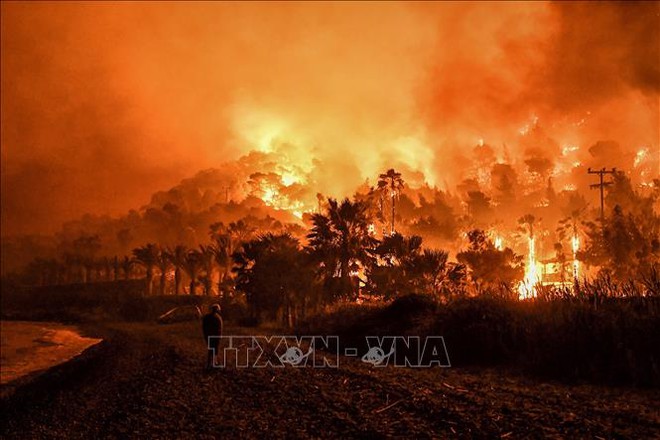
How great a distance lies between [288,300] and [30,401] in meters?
19.4

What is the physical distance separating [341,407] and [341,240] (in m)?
29.2

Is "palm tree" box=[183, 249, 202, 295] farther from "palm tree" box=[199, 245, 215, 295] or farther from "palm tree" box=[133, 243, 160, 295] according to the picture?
"palm tree" box=[133, 243, 160, 295]

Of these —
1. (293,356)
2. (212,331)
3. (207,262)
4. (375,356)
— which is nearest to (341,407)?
(212,331)

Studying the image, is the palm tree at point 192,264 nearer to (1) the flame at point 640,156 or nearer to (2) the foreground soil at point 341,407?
(2) the foreground soil at point 341,407

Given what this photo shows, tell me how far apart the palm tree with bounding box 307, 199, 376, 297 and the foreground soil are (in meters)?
22.4

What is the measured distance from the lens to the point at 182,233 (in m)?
136

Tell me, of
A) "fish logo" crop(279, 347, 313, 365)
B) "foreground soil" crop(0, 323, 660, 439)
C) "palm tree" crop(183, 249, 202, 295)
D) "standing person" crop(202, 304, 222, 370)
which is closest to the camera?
"foreground soil" crop(0, 323, 660, 439)

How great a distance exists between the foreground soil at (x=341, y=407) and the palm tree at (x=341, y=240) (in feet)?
73.6

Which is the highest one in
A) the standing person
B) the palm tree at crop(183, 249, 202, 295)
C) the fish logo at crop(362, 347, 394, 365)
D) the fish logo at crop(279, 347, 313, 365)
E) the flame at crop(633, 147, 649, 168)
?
A: the flame at crop(633, 147, 649, 168)

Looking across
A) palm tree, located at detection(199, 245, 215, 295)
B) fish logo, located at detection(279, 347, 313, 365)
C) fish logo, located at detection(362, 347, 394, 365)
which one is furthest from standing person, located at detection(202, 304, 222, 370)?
palm tree, located at detection(199, 245, 215, 295)

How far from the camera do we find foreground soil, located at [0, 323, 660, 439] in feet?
24.0

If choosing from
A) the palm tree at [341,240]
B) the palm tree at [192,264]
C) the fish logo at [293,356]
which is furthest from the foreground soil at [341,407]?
the palm tree at [192,264]

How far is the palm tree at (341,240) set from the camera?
37.5 meters

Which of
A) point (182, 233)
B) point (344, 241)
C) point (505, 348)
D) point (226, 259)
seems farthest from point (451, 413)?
point (182, 233)
